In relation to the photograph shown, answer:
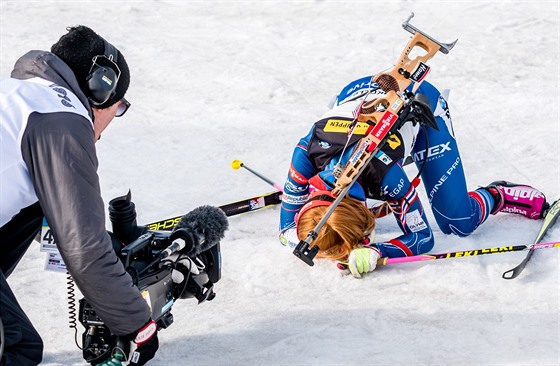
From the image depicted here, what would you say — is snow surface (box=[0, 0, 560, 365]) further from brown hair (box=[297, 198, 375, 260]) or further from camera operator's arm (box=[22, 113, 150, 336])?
camera operator's arm (box=[22, 113, 150, 336])

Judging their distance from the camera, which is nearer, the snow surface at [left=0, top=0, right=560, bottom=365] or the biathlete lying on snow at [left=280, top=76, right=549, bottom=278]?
the snow surface at [left=0, top=0, right=560, bottom=365]

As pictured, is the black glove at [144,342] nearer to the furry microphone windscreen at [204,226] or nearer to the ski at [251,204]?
the furry microphone windscreen at [204,226]

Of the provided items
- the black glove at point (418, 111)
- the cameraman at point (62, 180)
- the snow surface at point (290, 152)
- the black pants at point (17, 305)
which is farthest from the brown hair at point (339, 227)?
the black pants at point (17, 305)

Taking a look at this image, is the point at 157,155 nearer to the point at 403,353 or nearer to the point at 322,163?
the point at 322,163

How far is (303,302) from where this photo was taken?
466 cm

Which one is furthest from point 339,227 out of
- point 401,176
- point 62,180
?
point 62,180

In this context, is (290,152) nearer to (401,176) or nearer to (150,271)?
(401,176)

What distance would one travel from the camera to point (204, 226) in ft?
12.5

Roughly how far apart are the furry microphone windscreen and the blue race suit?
3.88 feet

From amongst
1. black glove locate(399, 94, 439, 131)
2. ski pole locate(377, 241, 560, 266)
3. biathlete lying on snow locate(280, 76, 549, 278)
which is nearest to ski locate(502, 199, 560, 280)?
ski pole locate(377, 241, 560, 266)

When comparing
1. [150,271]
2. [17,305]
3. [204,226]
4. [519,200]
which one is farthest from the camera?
[519,200]

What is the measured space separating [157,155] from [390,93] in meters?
2.46

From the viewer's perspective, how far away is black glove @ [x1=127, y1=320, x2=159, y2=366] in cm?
322

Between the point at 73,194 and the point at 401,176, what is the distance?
2.57 metres
